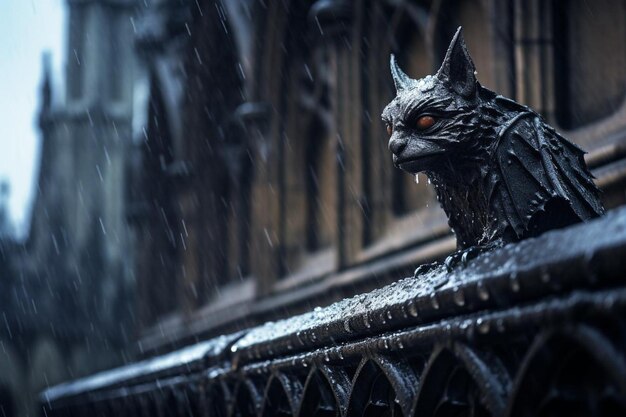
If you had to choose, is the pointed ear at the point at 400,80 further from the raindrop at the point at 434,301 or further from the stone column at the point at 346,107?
the stone column at the point at 346,107

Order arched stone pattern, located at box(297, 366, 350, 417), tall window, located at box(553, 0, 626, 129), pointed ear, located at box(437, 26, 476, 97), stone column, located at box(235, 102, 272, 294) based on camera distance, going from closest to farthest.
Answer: arched stone pattern, located at box(297, 366, 350, 417) < pointed ear, located at box(437, 26, 476, 97) < tall window, located at box(553, 0, 626, 129) < stone column, located at box(235, 102, 272, 294)

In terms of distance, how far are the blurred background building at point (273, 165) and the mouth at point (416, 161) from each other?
9.66 feet

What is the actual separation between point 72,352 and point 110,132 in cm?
820

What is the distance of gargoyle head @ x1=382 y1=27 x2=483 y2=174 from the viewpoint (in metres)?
2.24

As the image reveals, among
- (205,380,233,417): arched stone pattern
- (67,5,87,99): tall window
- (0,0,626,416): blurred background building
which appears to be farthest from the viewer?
(67,5,87,99): tall window

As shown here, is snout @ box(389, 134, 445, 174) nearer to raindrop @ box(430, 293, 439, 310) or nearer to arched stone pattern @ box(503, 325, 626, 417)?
raindrop @ box(430, 293, 439, 310)

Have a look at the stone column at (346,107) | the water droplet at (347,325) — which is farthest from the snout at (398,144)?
the stone column at (346,107)

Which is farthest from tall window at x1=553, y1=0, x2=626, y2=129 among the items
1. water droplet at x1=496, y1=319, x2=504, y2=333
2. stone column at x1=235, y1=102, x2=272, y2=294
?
stone column at x1=235, y1=102, x2=272, y2=294

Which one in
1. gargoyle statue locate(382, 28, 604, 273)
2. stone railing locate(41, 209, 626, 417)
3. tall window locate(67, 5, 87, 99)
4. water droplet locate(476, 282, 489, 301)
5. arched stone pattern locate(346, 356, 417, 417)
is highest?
tall window locate(67, 5, 87, 99)

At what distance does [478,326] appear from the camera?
125 centimetres

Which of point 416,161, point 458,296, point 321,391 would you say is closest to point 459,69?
point 416,161

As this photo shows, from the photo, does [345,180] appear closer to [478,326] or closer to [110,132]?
[478,326]

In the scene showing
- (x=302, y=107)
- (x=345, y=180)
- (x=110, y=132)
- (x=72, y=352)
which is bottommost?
(x=72, y=352)

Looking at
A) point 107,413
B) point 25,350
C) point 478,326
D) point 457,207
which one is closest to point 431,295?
point 478,326
